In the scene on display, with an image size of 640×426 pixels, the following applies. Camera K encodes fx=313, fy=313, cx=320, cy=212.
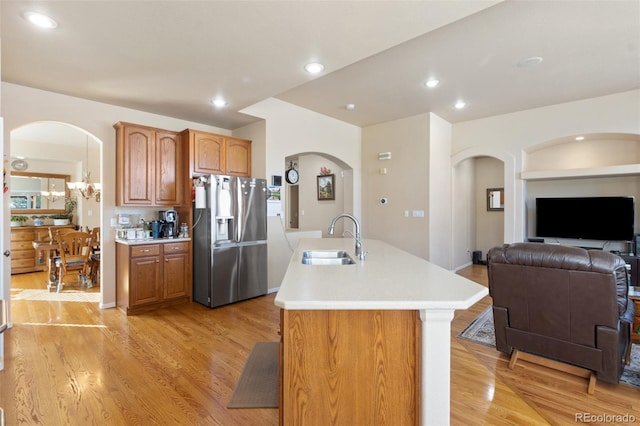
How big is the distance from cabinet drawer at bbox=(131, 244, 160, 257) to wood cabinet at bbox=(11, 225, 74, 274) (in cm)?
369

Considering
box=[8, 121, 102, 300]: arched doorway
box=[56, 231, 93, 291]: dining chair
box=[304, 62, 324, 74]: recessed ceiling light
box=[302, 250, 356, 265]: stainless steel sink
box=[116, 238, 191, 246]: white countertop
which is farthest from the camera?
box=[8, 121, 102, 300]: arched doorway

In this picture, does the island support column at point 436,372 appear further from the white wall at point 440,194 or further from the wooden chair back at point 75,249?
the wooden chair back at point 75,249

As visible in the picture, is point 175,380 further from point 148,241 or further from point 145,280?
point 148,241

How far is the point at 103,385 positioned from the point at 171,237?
218 centimetres

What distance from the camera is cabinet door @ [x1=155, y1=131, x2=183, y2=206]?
4.09m

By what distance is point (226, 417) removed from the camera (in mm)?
1906

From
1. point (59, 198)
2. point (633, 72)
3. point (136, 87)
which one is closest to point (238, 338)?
point (136, 87)

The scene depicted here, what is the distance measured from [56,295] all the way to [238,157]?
10.7 feet

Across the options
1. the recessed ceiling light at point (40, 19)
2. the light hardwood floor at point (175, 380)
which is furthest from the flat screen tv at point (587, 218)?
the recessed ceiling light at point (40, 19)

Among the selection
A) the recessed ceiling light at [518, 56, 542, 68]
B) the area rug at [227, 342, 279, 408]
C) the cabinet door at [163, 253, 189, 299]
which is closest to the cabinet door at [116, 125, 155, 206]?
the cabinet door at [163, 253, 189, 299]

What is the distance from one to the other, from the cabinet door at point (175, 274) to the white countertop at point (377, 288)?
104 inches

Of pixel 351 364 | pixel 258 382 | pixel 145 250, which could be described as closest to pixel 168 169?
pixel 145 250

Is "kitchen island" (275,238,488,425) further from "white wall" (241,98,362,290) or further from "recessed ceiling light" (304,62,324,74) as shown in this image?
"white wall" (241,98,362,290)

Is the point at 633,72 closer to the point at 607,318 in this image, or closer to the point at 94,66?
the point at 607,318
